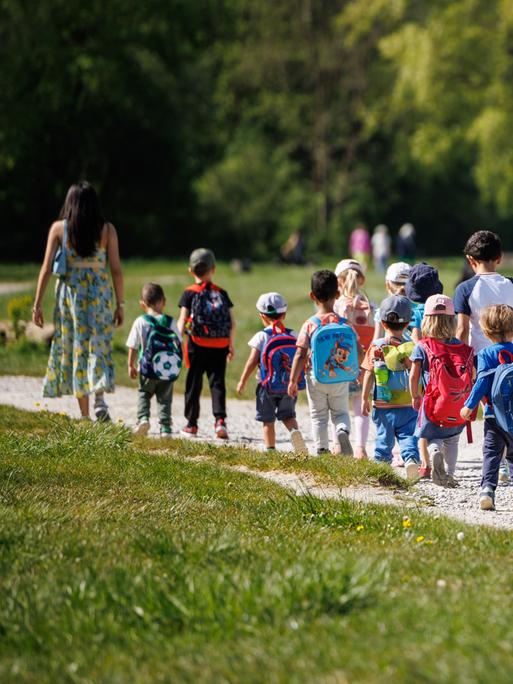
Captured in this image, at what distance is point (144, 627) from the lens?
188 inches

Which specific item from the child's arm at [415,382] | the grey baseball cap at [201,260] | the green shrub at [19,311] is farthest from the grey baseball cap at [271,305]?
the green shrub at [19,311]

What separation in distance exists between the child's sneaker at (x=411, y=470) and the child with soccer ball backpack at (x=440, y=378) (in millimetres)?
111

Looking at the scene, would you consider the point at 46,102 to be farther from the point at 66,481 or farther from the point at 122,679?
the point at 122,679

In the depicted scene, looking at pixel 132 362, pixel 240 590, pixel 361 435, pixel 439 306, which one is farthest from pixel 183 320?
pixel 240 590

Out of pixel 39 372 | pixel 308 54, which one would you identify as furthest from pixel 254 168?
pixel 39 372

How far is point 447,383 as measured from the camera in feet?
26.6

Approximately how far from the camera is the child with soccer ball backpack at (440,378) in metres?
8.09

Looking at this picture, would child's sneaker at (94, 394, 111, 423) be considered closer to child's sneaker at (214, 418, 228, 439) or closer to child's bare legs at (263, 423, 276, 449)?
child's sneaker at (214, 418, 228, 439)

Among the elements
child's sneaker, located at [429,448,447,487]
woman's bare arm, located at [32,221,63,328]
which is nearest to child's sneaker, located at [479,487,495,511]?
child's sneaker, located at [429,448,447,487]

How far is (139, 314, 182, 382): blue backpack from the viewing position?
9.96 meters

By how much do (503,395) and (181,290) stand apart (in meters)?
19.7

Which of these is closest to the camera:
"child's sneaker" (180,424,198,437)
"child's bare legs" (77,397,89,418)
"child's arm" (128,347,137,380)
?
"child's arm" (128,347,137,380)

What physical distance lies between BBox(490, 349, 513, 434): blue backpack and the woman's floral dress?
3974 mm

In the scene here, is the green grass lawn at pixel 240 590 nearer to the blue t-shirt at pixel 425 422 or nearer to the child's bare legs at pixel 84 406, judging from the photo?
the blue t-shirt at pixel 425 422
